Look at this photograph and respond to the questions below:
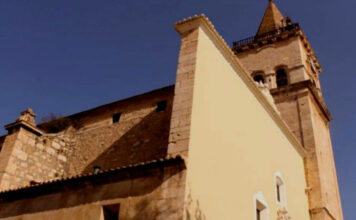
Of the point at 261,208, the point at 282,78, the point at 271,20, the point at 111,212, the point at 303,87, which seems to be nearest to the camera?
the point at 111,212

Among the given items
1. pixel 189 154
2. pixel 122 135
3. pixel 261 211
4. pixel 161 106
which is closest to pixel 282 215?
pixel 261 211

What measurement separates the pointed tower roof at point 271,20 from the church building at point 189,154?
4.98 m

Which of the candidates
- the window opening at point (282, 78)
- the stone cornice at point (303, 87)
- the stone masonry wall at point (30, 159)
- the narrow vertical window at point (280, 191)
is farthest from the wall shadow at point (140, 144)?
the window opening at point (282, 78)

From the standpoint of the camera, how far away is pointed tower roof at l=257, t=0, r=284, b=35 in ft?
68.7

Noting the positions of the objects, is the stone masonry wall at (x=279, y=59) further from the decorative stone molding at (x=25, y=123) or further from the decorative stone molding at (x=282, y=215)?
the decorative stone molding at (x=25, y=123)

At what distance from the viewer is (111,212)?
6.96m

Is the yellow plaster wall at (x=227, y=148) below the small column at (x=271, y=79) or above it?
below

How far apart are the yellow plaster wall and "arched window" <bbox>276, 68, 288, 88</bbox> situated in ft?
20.3

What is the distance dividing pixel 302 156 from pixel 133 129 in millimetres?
5939

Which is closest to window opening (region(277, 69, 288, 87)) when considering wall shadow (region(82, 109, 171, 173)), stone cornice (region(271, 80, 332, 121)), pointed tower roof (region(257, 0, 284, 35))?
stone cornice (region(271, 80, 332, 121))

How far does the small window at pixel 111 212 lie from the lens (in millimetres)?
6806

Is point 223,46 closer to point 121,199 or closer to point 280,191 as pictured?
point 280,191

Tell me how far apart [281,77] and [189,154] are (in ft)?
39.1

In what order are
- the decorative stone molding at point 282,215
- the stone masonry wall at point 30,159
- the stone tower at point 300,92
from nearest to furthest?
the decorative stone molding at point 282,215, the stone masonry wall at point 30,159, the stone tower at point 300,92
